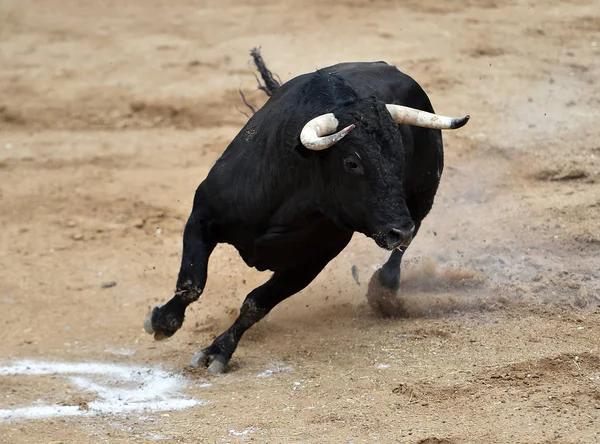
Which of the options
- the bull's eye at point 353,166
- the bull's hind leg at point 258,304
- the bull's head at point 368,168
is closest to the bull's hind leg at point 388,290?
the bull's hind leg at point 258,304

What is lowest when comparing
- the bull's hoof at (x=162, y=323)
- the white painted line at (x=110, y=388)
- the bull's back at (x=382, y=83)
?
the white painted line at (x=110, y=388)

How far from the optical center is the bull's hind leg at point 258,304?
6.67 metres

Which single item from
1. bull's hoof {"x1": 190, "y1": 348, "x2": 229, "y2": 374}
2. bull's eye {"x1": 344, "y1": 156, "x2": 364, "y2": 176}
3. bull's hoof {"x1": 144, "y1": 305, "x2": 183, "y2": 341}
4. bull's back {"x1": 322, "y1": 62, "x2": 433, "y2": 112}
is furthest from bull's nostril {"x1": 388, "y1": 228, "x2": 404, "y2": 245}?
bull's hoof {"x1": 144, "y1": 305, "x2": 183, "y2": 341}

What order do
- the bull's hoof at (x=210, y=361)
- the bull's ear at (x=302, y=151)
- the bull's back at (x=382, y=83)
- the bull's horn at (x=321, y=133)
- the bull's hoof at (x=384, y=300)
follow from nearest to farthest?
the bull's horn at (x=321, y=133)
the bull's ear at (x=302, y=151)
the bull's back at (x=382, y=83)
the bull's hoof at (x=210, y=361)
the bull's hoof at (x=384, y=300)

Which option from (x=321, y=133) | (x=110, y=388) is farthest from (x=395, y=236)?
(x=110, y=388)

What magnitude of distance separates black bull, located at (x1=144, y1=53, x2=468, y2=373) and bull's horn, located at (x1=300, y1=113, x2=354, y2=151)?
0.22 feet

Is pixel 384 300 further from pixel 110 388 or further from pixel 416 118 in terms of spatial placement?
pixel 110 388

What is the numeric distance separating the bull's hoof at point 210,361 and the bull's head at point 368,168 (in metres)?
1.41

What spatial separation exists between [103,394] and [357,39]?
24.2 ft

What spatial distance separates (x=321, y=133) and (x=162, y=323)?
1.82 meters

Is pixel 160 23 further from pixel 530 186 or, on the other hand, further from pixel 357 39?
pixel 530 186

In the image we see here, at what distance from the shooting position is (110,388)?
258 inches

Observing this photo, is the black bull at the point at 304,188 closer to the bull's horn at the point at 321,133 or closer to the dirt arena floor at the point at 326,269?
the bull's horn at the point at 321,133

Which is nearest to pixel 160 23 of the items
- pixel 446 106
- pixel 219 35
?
pixel 219 35
